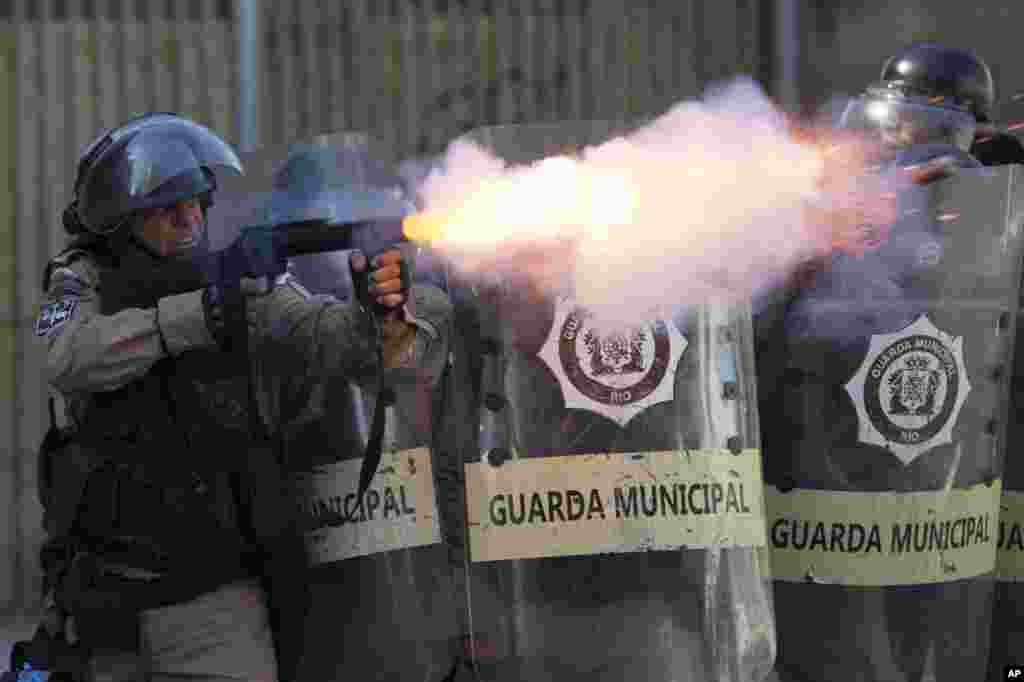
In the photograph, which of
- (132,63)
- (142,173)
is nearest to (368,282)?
(142,173)

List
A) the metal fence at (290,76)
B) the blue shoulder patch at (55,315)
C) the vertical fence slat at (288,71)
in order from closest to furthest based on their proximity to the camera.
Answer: the blue shoulder patch at (55,315), the metal fence at (290,76), the vertical fence slat at (288,71)

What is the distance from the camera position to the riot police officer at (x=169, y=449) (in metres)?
3.48

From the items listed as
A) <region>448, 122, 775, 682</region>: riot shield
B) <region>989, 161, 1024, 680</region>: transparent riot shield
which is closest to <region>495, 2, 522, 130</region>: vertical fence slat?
<region>989, 161, 1024, 680</region>: transparent riot shield

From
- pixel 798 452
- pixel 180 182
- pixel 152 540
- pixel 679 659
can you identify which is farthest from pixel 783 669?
pixel 180 182

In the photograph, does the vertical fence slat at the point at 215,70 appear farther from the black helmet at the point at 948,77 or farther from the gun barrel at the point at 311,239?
the gun barrel at the point at 311,239

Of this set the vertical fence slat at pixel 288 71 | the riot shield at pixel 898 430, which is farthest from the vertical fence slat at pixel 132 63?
the riot shield at pixel 898 430

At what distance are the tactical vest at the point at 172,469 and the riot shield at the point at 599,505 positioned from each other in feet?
1.82

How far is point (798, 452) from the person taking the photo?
3842mm

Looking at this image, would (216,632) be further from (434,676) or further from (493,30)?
(493,30)

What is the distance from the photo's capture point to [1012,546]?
4320 millimetres

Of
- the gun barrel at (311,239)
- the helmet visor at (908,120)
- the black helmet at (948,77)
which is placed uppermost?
the black helmet at (948,77)

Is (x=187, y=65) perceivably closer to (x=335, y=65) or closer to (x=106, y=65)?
(x=106, y=65)

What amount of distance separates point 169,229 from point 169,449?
514 millimetres

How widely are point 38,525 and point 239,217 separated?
183 inches
